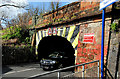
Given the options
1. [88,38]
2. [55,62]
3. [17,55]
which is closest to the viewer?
[88,38]

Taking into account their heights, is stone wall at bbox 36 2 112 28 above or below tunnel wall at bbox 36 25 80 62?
above

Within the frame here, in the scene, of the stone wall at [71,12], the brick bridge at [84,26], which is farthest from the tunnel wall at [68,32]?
the stone wall at [71,12]

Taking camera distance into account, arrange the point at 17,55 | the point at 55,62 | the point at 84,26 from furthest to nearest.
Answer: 1. the point at 17,55
2. the point at 55,62
3. the point at 84,26

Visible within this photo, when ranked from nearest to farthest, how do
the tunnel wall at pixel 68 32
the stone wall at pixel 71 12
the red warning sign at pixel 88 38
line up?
the red warning sign at pixel 88 38, the stone wall at pixel 71 12, the tunnel wall at pixel 68 32

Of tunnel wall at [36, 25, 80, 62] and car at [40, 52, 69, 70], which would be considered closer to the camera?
tunnel wall at [36, 25, 80, 62]

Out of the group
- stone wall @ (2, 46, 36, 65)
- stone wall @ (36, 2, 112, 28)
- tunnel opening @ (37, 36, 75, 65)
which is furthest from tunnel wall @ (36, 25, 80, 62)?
stone wall @ (2, 46, 36, 65)

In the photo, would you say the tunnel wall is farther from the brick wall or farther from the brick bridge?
the brick wall

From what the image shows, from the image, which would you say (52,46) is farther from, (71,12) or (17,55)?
(71,12)

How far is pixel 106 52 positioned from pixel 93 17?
211 centimetres

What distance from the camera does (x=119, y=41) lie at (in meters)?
5.10

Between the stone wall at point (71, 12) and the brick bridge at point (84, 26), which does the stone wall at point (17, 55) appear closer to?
the stone wall at point (71, 12)

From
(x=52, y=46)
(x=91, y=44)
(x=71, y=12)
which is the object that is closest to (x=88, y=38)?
(x=91, y=44)

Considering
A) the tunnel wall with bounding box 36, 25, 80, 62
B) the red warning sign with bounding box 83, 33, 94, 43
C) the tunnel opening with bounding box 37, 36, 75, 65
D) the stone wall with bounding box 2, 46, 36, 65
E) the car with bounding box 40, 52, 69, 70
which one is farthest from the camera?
the tunnel opening with bounding box 37, 36, 75, 65

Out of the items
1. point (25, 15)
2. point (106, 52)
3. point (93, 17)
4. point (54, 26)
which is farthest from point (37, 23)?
point (25, 15)
